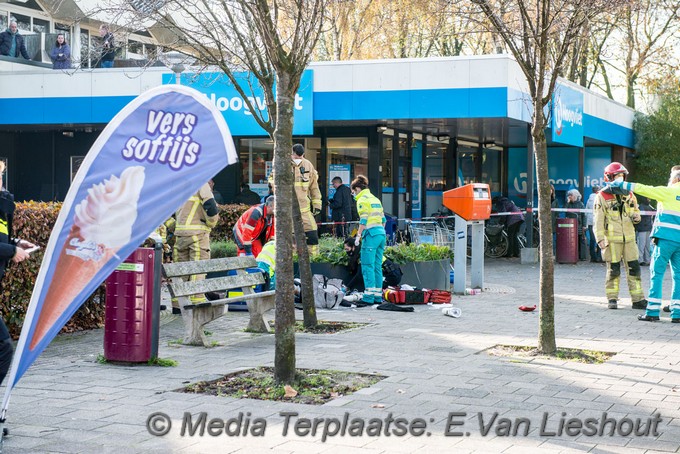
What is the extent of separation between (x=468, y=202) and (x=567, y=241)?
833 centimetres

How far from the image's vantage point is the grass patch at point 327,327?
1040cm

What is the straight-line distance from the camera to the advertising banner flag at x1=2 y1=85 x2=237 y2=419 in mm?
5344

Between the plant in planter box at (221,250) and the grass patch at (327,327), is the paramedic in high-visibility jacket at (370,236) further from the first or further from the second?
the plant in planter box at (221,250)

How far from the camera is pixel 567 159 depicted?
92.4 ft

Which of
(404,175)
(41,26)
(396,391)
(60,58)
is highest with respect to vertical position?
(41,26)

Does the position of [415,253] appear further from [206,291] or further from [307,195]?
[206,291]

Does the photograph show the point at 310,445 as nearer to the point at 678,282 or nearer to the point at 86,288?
the point at 86,288

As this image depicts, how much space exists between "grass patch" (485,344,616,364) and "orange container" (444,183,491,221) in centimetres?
526

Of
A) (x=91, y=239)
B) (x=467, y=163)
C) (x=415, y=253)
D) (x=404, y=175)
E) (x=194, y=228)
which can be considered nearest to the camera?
(x=91, y=239)

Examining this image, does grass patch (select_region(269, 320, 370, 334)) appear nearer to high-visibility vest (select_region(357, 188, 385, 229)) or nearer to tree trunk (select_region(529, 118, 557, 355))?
high-visibility vest (select_region(357, 188, 385, 229))

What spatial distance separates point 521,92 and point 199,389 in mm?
14018

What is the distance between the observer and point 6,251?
5844 mm

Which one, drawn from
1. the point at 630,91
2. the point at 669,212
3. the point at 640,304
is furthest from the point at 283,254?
the point at 630,91

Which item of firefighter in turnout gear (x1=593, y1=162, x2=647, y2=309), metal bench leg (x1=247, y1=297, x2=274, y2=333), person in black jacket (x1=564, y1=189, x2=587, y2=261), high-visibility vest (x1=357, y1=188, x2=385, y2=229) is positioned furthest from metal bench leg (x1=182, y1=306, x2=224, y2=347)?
person in black jacket (x1=564, y1=189, x2=587, y2=261)
